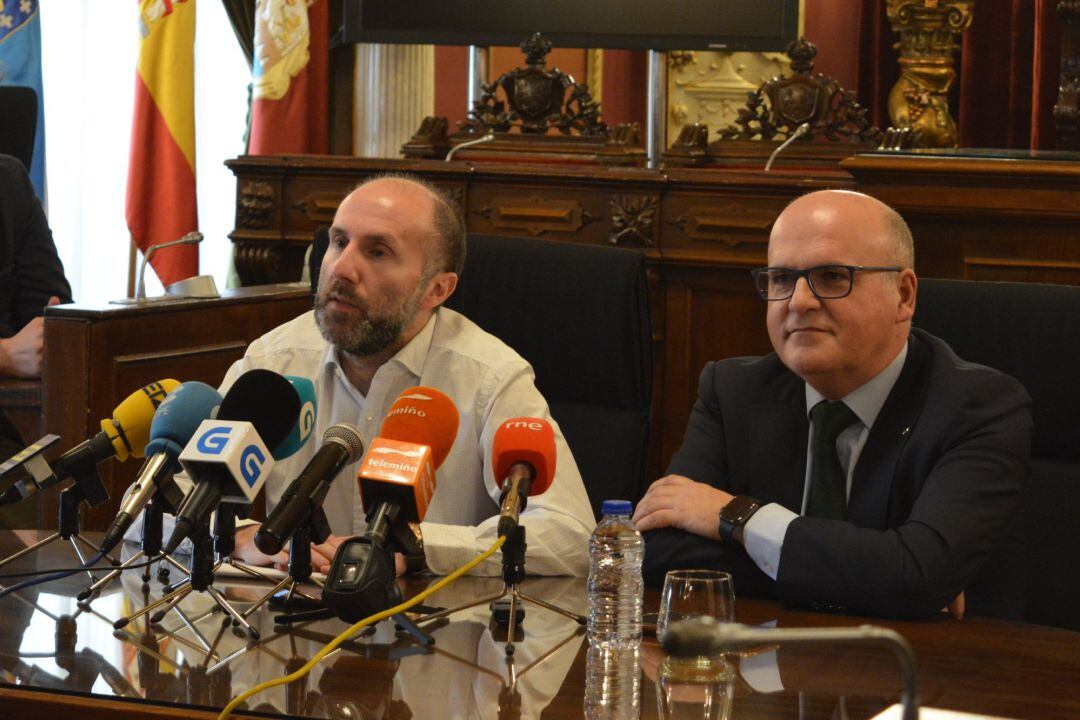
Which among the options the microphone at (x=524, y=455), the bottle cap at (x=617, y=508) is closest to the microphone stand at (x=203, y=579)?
the microphone at (x=524, y=455)

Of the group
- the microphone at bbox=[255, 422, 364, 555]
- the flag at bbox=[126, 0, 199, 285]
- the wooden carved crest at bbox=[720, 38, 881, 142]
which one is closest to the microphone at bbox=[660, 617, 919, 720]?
the microphone at bbox=[255, 422, 364, 555]

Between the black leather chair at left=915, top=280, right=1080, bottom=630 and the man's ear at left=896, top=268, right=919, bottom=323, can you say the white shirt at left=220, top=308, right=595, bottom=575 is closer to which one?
the man's ear at left=896, top=268, right=919, bottom=323

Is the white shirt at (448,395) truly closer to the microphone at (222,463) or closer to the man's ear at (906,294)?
the man's ear at (906,294)

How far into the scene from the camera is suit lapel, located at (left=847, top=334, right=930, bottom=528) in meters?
1.99

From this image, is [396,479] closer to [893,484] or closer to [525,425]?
[525,425]

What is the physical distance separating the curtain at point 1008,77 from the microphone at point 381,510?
4.57 metres

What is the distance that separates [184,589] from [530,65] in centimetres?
343

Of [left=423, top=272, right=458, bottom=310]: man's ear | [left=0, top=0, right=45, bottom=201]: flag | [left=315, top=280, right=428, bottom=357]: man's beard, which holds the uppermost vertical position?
[left=0, top=0, right=45, bottom=201]: flag

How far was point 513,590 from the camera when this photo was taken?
64.9 inches

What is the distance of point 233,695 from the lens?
142cm

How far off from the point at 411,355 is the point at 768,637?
1.62 meters

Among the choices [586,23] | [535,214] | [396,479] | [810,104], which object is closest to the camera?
[396,479]

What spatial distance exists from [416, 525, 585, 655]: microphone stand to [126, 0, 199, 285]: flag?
411 centimetres

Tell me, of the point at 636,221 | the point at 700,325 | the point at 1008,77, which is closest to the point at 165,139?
the point at 636,221
